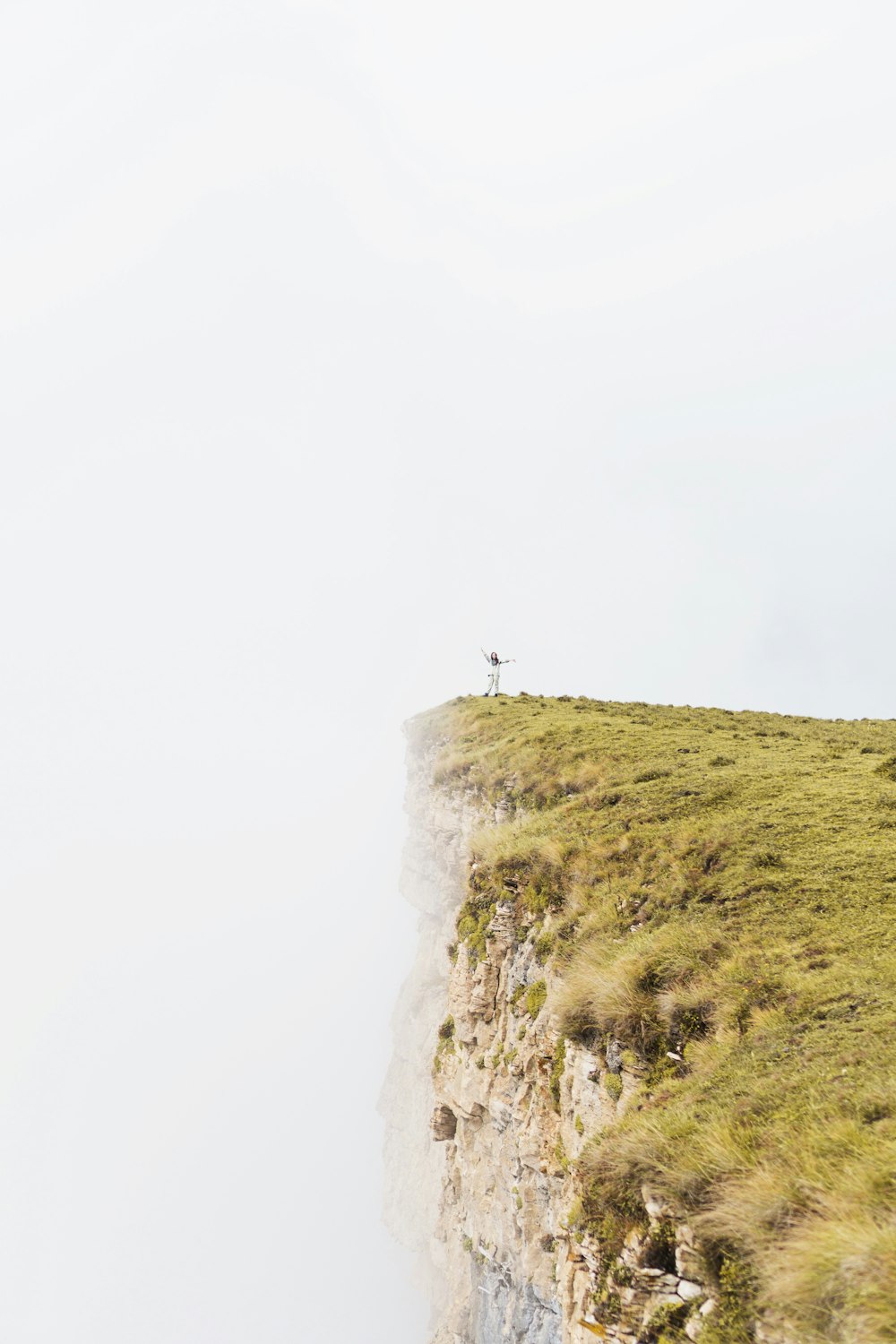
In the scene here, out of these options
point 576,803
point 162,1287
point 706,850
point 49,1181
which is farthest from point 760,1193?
point 49,1181

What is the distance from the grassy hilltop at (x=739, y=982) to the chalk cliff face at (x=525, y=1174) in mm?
406

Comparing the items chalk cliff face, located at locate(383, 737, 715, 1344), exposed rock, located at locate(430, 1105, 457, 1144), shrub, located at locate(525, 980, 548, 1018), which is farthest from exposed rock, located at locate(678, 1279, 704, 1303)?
exposed rock, located at locate(430, 1105, 457, 1144)

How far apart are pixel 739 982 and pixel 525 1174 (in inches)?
361

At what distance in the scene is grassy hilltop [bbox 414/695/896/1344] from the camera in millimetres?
5020

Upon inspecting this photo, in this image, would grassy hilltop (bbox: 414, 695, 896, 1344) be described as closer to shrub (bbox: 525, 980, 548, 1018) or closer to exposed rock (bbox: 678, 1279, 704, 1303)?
exposed rock (bbox: 678, 1279, 704, 1303)

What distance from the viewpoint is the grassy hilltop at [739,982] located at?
5020mm

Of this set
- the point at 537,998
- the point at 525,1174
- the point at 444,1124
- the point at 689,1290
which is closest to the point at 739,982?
the point at 689,1290

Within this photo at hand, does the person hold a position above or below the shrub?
above

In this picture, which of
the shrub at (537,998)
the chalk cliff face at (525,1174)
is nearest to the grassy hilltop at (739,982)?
the chalk cliff face at (525,1174)

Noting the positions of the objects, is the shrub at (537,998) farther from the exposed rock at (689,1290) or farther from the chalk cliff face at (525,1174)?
the exposed rock at (689,1290)

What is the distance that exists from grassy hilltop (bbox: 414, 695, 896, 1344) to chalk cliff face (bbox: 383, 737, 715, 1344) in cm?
41

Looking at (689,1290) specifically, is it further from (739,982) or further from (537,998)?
(537,998)

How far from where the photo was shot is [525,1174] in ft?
46.2

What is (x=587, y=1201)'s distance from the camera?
23.9 feet
